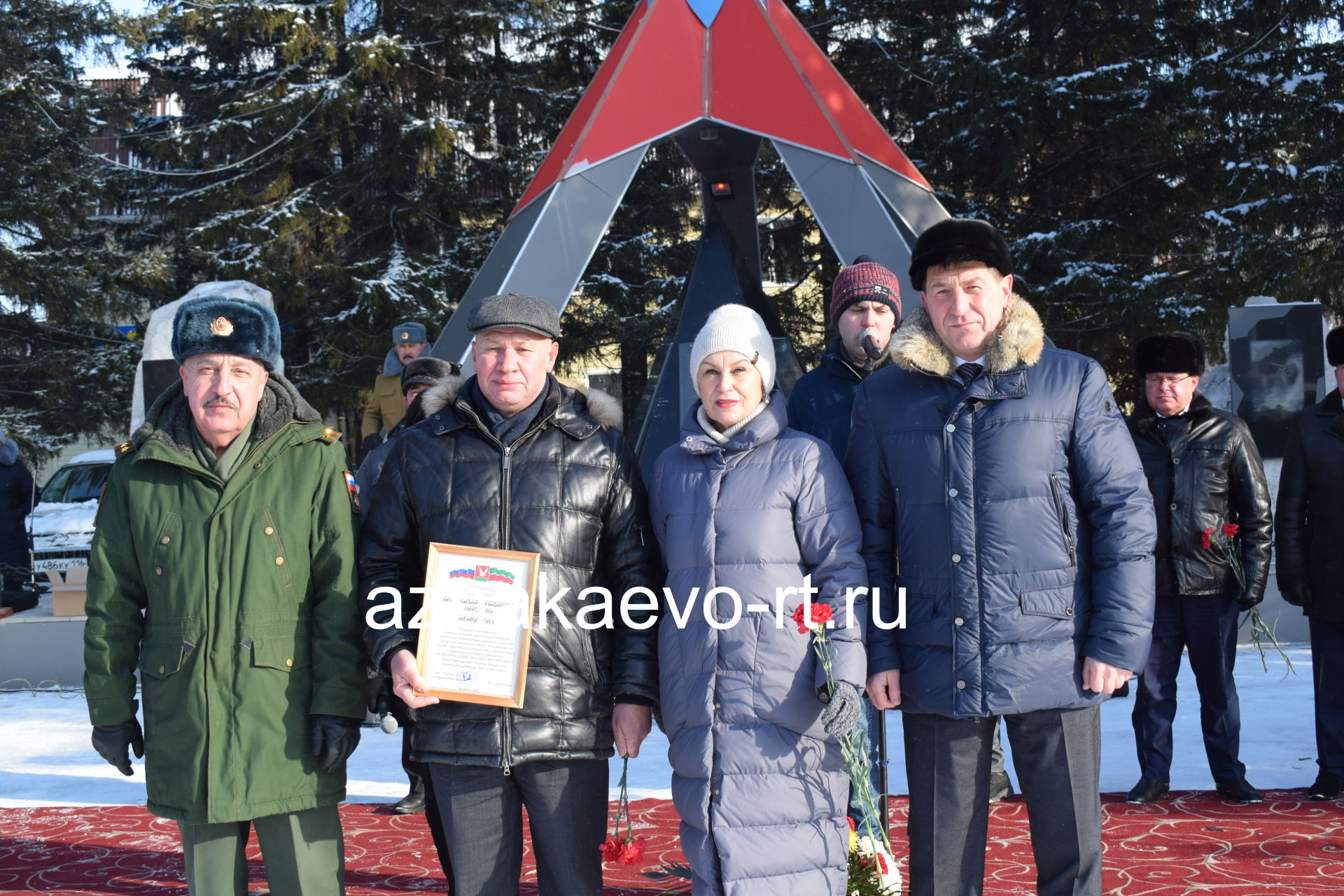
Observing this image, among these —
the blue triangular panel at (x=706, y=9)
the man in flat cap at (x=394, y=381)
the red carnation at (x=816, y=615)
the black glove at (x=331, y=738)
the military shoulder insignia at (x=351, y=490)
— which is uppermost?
the blue triangular panel at (x=706, y=9)

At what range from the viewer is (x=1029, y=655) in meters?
2.49

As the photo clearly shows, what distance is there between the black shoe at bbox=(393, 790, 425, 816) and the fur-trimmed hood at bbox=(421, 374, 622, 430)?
7.95 feet

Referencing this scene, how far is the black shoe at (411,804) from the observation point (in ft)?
15.1

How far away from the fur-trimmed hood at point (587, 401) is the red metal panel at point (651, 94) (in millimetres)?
3834

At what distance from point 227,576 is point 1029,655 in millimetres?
1850

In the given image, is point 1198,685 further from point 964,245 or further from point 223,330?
point 223,330

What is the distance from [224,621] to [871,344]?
2089mm

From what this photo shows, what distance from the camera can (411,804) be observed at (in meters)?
4.61

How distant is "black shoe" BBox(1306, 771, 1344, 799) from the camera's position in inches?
170

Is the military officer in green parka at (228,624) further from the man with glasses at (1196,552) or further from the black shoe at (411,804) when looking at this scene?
the man with glasses at (1196,552)

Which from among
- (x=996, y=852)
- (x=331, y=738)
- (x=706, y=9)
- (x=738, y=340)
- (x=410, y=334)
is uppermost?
(x=706, y=9)

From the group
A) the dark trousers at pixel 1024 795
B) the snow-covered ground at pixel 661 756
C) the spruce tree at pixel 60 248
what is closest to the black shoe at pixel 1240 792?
the snow-covered ground at pixel 661 756

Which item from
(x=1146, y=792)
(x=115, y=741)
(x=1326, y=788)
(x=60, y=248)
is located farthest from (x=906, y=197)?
(x=60, y=248)

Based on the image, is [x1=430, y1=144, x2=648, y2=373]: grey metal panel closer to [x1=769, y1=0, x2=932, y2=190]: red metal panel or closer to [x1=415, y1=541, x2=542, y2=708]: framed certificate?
[x1=769, y1=0, x2=932, y2=190]: red metal panel
